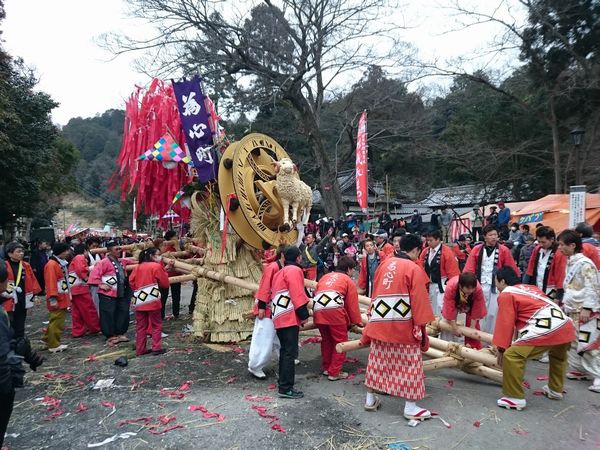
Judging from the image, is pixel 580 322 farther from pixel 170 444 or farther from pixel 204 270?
pixel 204 270

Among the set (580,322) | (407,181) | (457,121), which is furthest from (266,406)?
(457,121)

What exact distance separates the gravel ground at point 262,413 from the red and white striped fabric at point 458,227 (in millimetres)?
11712

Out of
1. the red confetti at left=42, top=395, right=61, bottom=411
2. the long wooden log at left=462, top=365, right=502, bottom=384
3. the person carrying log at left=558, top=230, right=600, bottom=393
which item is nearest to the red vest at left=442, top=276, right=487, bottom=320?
the long wooden log at left=462, top=365, right=502, bottom=384

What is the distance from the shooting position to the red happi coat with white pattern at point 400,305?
4.04 metres

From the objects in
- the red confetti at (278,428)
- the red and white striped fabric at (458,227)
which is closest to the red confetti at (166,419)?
the red confetti at (278,428)

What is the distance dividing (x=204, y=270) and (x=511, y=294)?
476cm

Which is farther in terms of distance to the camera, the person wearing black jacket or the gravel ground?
the gravel ground

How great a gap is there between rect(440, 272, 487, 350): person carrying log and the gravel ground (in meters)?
0.74

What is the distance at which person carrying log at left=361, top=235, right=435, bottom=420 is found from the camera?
4074 millimetres

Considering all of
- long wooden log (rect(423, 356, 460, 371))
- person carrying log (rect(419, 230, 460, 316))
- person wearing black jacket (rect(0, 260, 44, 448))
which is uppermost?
person carrying log (rect(419, 230, 460, 316))

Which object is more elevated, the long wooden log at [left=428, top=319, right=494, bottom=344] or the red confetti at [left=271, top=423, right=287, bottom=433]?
the long wooden log at [left=428, top=319, right=494, bottom=344]

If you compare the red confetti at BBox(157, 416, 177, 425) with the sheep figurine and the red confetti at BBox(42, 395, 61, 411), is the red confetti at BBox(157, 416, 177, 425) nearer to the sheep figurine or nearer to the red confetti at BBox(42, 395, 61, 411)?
the red confetti at BBox(42, 395, 61, 411)

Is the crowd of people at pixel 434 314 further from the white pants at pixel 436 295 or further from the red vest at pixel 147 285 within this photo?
the red vest at pixel 147 285

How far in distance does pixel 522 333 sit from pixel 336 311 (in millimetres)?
2068
